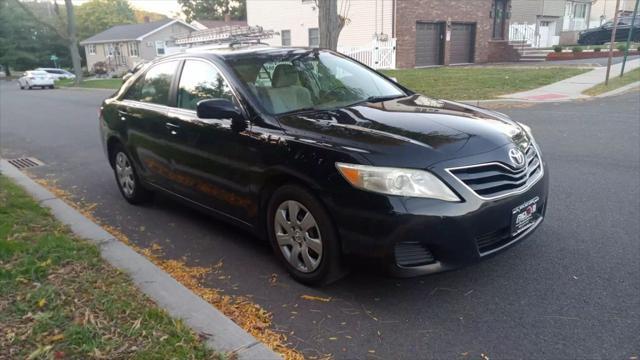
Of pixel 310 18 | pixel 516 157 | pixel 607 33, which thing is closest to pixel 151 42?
pixel 310 18

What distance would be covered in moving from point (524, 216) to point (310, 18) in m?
26.3

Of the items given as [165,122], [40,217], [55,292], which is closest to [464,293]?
[55,292]

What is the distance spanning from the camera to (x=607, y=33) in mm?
32969

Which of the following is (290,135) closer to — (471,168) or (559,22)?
(471,168)

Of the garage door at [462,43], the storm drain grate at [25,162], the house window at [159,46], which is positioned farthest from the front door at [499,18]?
the house window at [159,46]

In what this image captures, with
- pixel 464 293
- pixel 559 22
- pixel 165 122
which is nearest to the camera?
pixel 464 293

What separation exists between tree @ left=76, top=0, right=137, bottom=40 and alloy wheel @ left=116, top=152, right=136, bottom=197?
253ft

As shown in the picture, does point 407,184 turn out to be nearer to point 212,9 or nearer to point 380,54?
point 380,54

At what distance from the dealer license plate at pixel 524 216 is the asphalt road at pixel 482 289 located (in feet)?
1.39

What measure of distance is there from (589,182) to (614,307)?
293 centimetres

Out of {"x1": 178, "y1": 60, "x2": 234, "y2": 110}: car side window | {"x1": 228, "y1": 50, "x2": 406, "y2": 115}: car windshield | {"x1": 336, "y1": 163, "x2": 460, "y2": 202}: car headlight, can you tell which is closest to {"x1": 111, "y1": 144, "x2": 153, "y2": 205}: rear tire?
{"x1": 178, "y1": 60, "x2": 234, "y2": 110}: car side window

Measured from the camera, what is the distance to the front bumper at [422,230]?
117 inches

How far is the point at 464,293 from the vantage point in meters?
3.47

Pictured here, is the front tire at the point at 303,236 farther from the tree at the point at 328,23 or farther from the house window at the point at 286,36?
the house window at the point at 286,36
